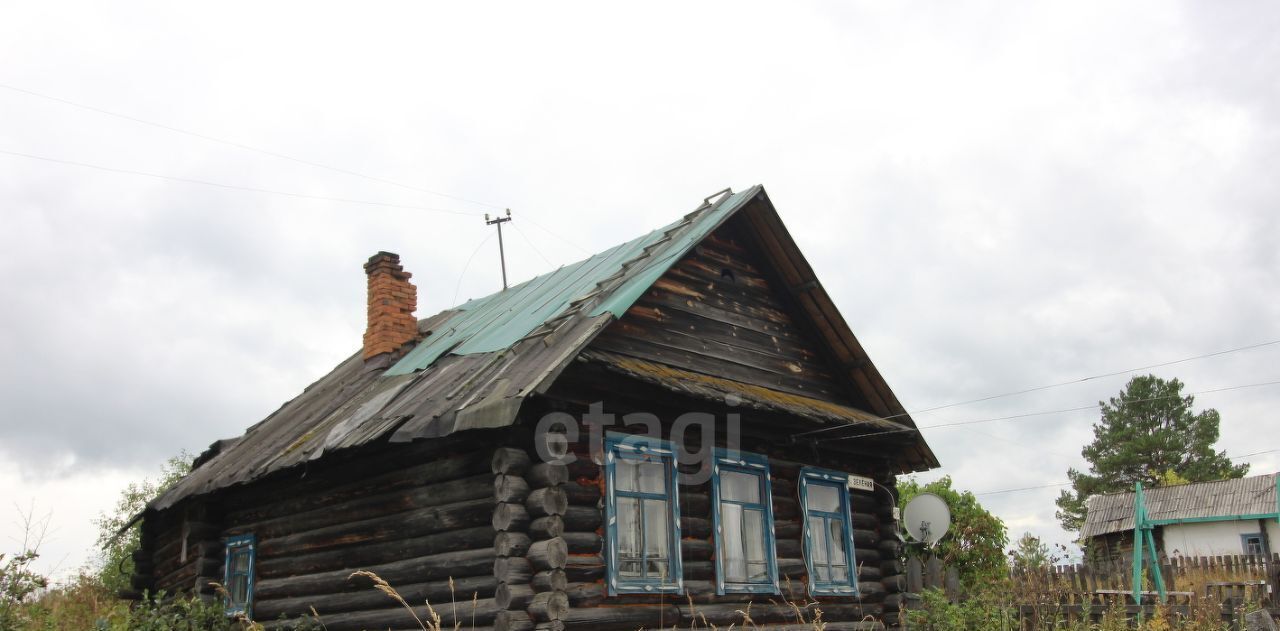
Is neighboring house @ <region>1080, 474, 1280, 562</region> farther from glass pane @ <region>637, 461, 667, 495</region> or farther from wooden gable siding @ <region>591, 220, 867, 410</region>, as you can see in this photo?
glass pane @ <region>637, 461, 667, 495</region>

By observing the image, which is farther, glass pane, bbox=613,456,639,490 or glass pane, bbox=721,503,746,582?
glass pane, bbox=721,503,746,582

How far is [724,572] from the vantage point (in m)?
11.0

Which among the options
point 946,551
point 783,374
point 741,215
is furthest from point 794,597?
point 946,551

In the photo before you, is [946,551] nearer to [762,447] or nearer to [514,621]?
[762,447]

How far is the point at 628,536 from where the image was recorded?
1011cm

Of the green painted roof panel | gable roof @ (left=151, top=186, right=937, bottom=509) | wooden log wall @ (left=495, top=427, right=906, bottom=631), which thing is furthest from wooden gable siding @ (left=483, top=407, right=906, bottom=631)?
the green painted roof panel

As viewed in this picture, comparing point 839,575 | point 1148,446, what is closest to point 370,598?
point 839,575

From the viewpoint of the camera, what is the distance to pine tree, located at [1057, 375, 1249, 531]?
41.9 m

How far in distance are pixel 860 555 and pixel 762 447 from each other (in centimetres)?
250

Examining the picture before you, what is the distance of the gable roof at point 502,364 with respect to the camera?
9.45m

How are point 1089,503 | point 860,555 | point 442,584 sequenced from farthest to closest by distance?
point 1089,503 → point 860,555 → point 442,584

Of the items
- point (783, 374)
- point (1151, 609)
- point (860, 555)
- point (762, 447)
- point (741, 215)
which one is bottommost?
point (1151, 609)

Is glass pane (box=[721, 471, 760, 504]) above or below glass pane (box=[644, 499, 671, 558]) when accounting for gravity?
above

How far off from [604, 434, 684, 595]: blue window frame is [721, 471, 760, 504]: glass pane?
986 mm
